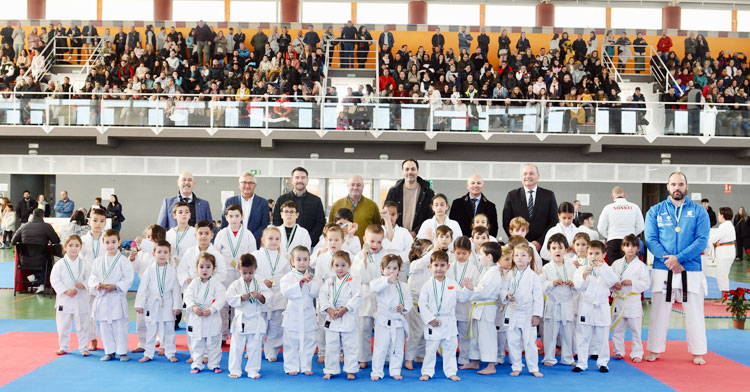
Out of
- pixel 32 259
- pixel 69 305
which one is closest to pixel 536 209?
pixel 69 305

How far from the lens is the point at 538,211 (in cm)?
752

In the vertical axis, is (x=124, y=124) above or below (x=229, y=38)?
below

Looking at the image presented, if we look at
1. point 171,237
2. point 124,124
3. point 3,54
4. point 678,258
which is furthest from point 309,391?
point 3,54

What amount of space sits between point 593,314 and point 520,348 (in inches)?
33.8

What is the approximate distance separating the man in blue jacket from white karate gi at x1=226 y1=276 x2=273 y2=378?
4.06 metres

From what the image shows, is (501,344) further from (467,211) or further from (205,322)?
(205,322)

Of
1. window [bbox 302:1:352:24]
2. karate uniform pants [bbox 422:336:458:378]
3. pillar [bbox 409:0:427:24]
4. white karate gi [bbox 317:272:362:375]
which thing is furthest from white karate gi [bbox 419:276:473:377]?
window [bbox 302:1:352:24]

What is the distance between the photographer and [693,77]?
20953 mm

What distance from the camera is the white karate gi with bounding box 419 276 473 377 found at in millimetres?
6125

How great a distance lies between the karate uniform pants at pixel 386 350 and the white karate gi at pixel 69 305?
3085 millimetres

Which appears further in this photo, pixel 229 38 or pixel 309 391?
pixel 229 38

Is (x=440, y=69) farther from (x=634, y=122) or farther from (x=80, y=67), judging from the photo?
(x=80, y=67)

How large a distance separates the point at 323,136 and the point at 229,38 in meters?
7.25

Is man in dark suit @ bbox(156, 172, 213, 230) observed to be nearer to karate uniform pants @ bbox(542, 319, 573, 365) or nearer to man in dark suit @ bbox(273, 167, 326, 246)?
man in dark suit @ bbox(273, 167, 326, 246)
